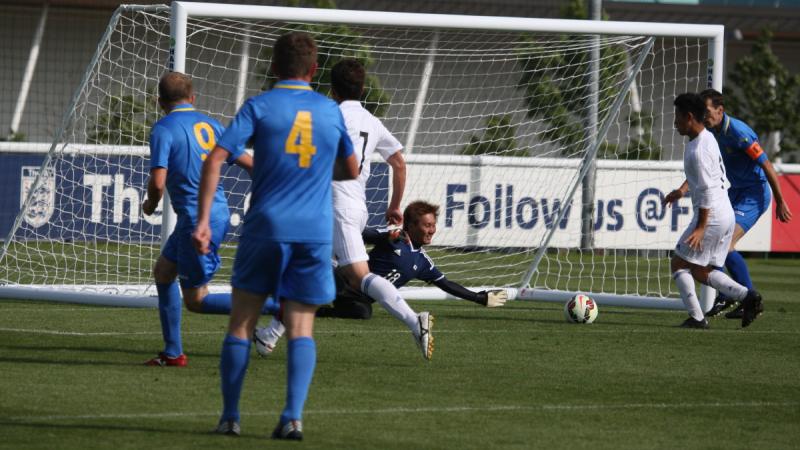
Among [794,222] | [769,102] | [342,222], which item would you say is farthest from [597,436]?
[769,102]

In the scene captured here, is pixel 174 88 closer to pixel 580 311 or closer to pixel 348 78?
pixel 348 78

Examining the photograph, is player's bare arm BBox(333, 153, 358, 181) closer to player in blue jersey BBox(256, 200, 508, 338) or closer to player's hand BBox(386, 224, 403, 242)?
player's hand BBox(386, 224, 403, 242)

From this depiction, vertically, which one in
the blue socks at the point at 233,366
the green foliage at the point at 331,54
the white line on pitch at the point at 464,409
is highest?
the green foliage at the point at 331,54

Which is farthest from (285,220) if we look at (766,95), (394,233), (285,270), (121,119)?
(766,95)

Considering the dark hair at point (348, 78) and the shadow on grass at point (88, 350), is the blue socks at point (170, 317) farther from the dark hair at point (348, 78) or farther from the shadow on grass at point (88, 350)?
the dark hair at point (348, 78)

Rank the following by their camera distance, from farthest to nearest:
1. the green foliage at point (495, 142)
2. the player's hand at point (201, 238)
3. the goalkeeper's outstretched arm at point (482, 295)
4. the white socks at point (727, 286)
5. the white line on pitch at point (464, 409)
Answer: the green foliage at point (495, 142), the white socks at point (727, 286), the goalkeeper's outstretched arm at point (482, 295), the white line on pitch at point (464, 409), the player's hand at point (201, 238)

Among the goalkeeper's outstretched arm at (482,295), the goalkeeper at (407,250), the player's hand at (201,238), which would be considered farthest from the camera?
the goalkeeper at (407,250)

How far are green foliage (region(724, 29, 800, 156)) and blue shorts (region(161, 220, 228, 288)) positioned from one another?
24966 mm

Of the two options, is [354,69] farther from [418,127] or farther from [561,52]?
[418,127]

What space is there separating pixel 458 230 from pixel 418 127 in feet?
9.07

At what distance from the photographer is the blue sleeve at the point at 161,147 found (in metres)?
7.82

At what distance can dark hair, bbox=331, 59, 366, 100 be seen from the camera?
8375 mm

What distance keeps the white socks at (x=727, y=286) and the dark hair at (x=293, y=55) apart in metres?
5.99

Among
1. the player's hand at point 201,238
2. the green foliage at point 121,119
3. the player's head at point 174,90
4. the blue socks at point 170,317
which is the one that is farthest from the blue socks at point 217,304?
the green foliage at point 121,119
